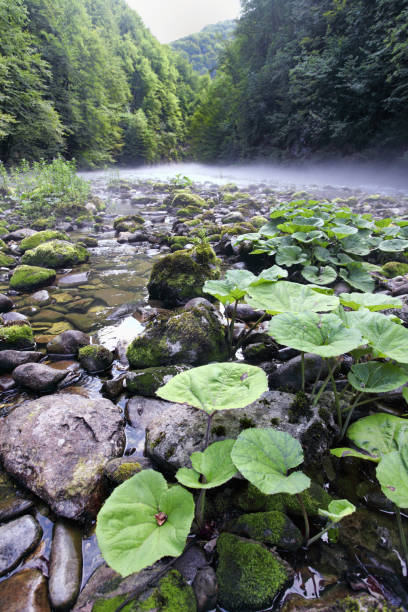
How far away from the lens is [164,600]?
1060mm

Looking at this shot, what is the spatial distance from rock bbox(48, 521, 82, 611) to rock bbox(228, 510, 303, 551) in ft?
2.22

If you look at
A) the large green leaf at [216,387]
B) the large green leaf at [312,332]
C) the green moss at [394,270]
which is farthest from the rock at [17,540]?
the green moss at [394,270]

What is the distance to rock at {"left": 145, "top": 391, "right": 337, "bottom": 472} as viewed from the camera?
1.60 metres

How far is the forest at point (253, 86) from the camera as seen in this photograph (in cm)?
1437

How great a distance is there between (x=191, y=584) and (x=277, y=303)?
1435mm

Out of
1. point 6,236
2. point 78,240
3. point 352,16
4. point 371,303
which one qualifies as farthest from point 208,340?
point 352,16

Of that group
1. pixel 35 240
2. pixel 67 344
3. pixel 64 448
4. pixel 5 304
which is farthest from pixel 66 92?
pixel 64 448

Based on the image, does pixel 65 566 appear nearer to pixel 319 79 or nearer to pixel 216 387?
pixel 216 387

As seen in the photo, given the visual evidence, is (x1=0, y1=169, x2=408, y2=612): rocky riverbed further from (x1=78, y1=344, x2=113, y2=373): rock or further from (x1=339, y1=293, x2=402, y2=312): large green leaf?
(x1=339, y1=293, x2=402, y2=312): large green leaf

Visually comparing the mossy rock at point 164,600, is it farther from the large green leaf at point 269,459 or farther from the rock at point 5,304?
the rock at point 5,304

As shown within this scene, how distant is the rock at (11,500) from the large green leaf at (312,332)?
1.55 meters

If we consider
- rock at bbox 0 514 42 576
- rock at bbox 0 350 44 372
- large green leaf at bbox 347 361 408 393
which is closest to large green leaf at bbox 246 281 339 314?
large green leaf at bbox 347 361 408 393

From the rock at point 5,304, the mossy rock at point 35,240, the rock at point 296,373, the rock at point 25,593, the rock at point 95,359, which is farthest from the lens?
the mossy rock at point 35,240

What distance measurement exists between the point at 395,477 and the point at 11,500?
1.83 metres
